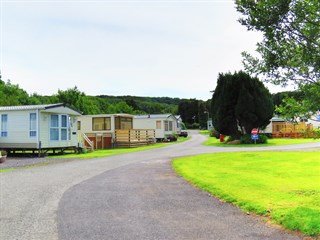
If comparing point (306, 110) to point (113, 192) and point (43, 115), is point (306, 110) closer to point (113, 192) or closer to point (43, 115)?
point (113, 192)

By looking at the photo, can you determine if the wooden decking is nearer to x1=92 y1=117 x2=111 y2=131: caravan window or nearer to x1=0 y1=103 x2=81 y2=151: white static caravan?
x1=92 y1=117 x2=111 y2=131: caravan window

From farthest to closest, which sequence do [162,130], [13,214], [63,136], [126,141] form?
[162,130]
[126,141]
[63,136]
[13,214]

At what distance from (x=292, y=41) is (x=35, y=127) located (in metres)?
19.0

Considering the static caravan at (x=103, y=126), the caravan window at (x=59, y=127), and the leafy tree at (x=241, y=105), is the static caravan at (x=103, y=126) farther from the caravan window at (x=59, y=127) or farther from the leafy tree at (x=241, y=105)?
the leafy tree at (x=241, y=105)

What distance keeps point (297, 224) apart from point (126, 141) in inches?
1052

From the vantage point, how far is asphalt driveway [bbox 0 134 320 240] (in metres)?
5.13

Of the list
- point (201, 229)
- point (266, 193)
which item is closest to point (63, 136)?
point (266, 193)

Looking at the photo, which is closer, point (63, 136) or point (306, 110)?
point (306, 110)

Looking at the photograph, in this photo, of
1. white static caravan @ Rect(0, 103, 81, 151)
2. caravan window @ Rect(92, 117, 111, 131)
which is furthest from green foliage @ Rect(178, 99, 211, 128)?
white static caravan @ Rect(0, 103, 81, 151)

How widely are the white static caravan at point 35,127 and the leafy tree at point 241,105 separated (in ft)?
45.1

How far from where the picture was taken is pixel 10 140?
22.7 meters

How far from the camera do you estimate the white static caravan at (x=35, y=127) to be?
71.4ft

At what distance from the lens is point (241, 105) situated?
2989cm

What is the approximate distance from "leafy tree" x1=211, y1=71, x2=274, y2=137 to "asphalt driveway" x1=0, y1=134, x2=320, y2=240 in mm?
20784
